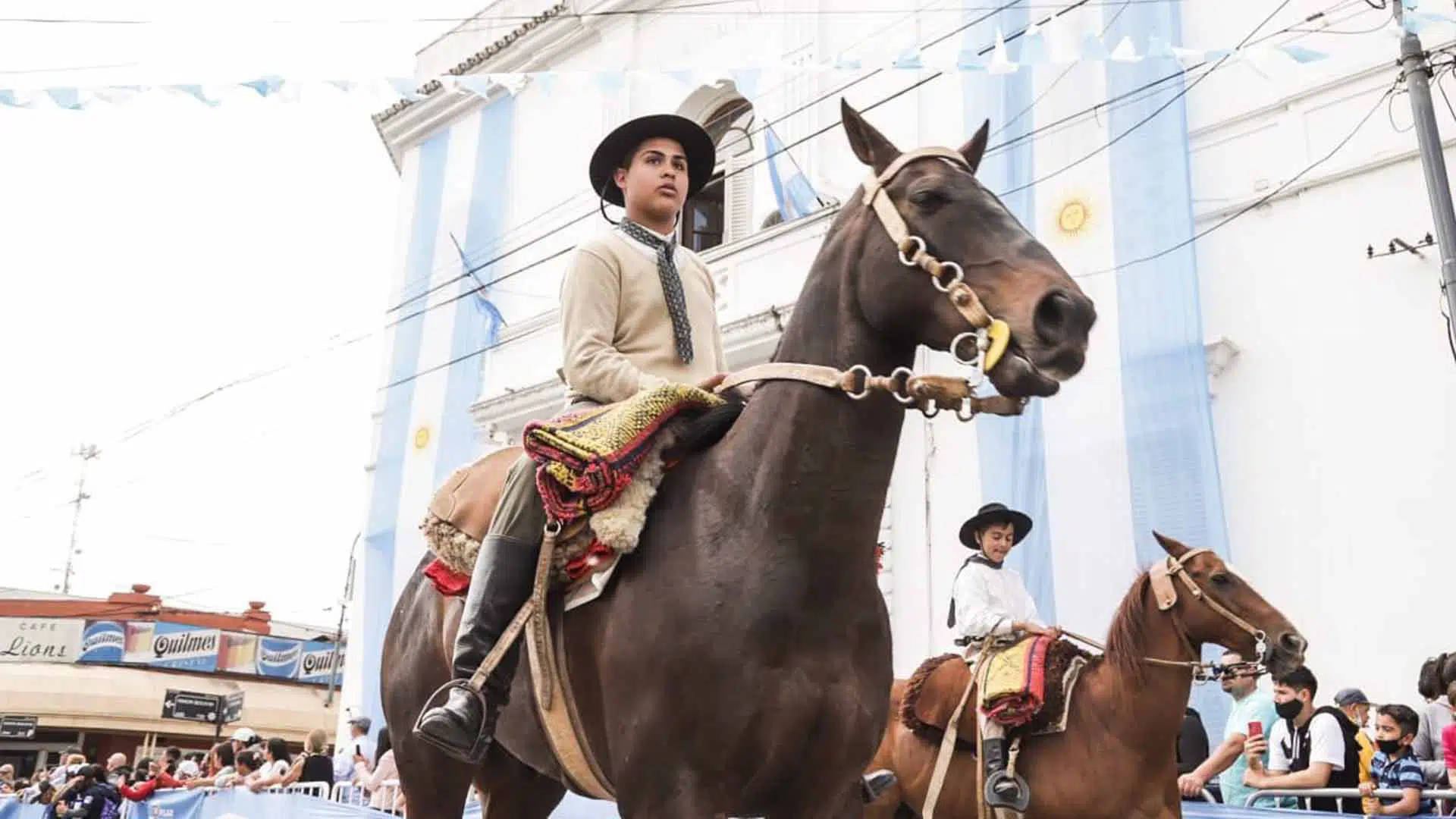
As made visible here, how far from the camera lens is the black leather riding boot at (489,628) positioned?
3.09 meters

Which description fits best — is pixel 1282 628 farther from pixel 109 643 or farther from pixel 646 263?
pixel 109 643

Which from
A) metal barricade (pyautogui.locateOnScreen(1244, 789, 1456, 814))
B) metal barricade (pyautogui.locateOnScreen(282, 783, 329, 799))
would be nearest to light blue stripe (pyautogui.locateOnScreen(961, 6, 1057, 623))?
metal barricade (pyautogui.locateOnScreen(1244, 789, 1456, 814))

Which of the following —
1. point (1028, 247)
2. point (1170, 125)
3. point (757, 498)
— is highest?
point (1170, 125)

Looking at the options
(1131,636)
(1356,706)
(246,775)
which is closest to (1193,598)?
(1131,636)

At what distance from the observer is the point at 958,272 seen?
8.61ft

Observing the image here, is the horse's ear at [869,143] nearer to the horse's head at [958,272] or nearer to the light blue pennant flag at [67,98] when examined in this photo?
the horse's head at [958,272]

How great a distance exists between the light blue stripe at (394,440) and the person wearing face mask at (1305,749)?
11.4m

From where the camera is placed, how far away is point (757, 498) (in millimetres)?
2875

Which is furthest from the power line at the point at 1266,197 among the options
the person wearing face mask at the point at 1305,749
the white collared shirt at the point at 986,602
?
the white collared shirt at the point at 986,602

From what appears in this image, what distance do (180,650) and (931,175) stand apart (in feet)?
120

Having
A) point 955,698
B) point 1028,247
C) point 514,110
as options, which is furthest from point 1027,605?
point 514,110

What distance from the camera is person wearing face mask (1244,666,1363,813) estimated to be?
656 cm

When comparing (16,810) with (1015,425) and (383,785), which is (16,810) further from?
(1015,425)

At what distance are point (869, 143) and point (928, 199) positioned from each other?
0.98 feet
